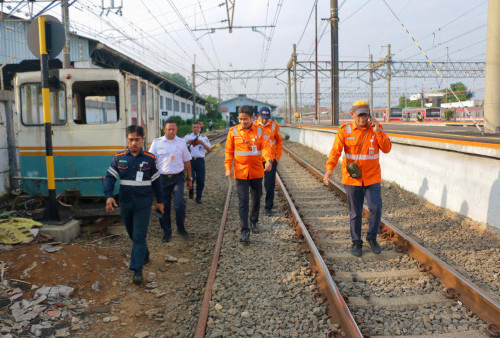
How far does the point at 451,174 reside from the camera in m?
7.03

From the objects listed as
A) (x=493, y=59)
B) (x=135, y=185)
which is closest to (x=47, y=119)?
(x=135, y=185)

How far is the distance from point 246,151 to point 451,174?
369 cm

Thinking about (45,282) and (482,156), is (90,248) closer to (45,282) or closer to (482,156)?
(45,282)

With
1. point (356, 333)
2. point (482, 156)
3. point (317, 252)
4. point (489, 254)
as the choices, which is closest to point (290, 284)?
point (317, 252)

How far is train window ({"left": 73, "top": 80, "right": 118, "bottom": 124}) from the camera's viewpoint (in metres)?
7.38

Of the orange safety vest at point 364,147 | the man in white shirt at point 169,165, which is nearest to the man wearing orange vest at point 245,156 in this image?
the man in white shirt at point 169,165

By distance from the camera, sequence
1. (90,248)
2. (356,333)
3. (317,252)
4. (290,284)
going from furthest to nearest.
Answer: (90,248) → (317,252) → (290,284) → (356,333)

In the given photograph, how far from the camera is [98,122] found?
24.4 ft

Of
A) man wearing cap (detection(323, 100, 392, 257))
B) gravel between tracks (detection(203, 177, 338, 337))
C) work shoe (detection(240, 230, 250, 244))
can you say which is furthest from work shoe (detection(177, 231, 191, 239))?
man wearing cap (detection(323, 100, 392, 257))

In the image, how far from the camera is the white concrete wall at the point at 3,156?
8828mm

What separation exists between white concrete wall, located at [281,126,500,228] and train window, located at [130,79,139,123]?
5.56 meters

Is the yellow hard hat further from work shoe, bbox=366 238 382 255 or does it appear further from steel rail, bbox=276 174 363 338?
steel rail, bbox=276 174 363 338

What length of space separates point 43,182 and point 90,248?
205cm

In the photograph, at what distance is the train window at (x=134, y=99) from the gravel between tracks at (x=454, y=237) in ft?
16.2
